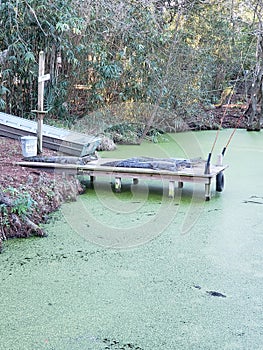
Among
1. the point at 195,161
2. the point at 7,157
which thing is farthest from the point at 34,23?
the point at 195,161

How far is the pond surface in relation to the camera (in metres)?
1.89

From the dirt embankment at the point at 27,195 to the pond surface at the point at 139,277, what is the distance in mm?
114

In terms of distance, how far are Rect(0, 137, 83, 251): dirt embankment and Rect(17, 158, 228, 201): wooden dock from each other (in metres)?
0.11

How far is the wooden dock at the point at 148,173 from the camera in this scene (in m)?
4.12

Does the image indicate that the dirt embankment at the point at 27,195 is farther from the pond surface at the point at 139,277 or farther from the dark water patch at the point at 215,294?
the dark water patch at the point at 215,294

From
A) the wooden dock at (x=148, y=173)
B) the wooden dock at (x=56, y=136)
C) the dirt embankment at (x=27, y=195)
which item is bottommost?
the dirt embankment at (x=27, y=195)

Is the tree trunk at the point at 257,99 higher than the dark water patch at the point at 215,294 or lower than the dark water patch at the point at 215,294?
higher

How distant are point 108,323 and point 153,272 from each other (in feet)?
2.07

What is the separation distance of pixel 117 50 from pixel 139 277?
233 inches

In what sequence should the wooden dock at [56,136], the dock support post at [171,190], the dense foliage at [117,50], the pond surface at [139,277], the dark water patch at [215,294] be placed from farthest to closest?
the dense foliage at [117,50]
the wooden dock at [56,136]
the dock support post at [171,190]
the dark water patch at [215,294]
the pond surface at [139,277]

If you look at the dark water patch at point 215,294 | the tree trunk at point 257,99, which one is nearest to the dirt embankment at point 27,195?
the dark water patch at point 215,294

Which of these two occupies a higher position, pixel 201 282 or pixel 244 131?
pixel 244 131

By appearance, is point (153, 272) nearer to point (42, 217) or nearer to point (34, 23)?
point (42, 217)

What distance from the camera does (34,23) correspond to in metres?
6.40
